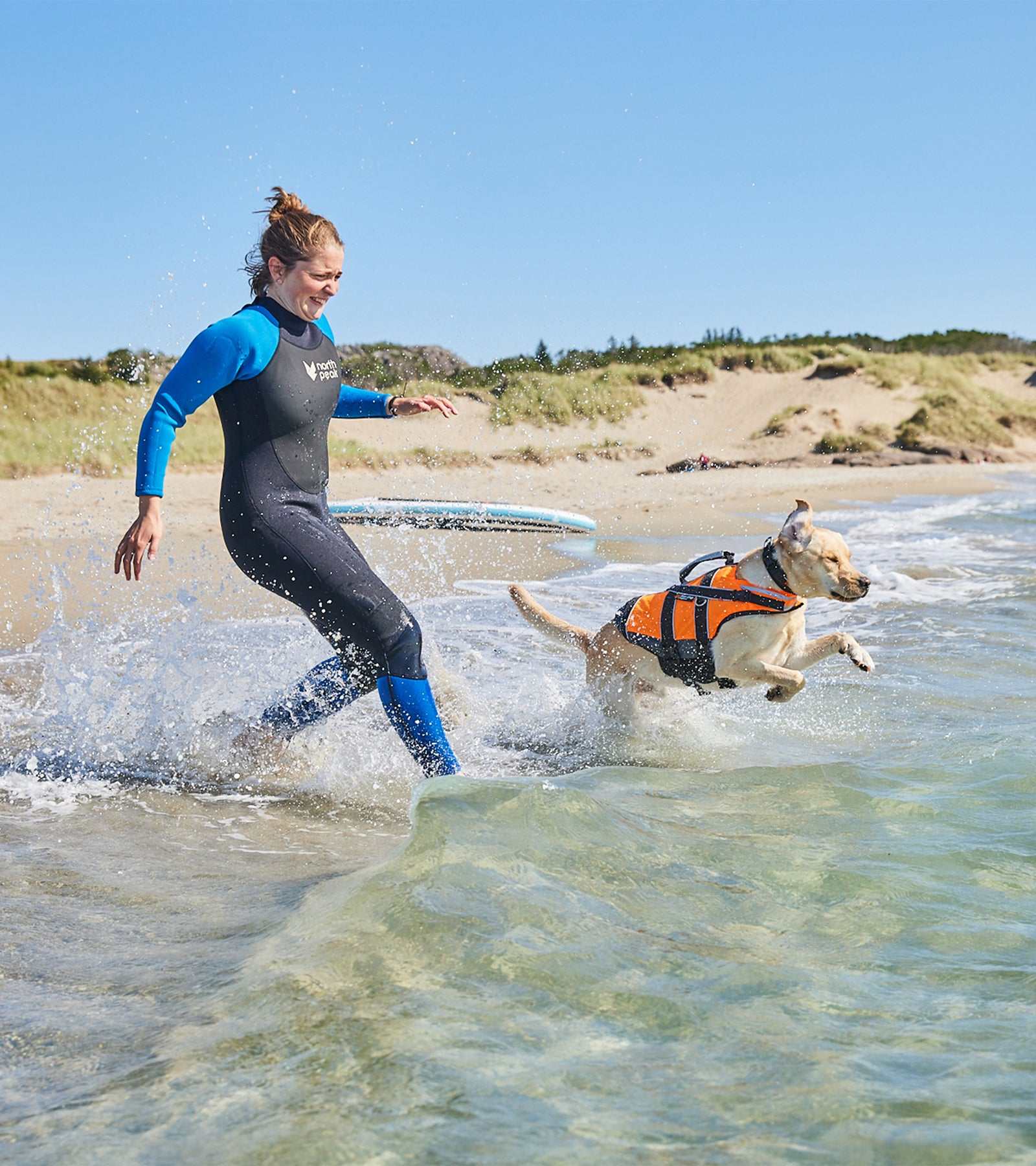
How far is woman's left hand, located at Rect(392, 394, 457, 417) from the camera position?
17.3 ft

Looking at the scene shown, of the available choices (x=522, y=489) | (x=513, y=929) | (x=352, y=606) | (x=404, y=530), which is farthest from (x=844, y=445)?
(x=513, y=929)

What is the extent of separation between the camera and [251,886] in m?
3.87

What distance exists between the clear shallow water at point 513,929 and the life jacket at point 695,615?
42cm

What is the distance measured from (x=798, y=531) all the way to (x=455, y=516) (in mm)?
8238

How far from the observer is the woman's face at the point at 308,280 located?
14.9 ft

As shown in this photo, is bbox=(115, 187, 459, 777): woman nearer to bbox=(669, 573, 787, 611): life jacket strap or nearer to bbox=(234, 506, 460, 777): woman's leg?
bbox=(234, 506, 460, 777): woman's leg

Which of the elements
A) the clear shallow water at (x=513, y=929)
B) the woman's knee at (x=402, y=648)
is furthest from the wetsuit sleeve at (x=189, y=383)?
the clear shallow water at (x=513, y=929)

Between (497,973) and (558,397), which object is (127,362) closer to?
(558,397)

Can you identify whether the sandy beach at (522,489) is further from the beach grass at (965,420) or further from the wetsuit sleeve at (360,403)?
the wetsuit sleeve at (360,403)

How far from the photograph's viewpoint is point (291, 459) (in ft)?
15.1

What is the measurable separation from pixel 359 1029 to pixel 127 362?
2221 cm

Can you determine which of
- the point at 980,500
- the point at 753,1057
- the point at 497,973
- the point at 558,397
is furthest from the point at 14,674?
the point at 558,397

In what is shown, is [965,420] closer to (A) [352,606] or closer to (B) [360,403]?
(B) [360,403]

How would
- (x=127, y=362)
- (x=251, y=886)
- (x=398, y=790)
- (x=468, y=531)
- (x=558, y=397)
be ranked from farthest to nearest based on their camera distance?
(x=558, y=397) → (x=127, y=362) → (x=468, y=531) → (x=398, y=790) → (x=251, y=886)
